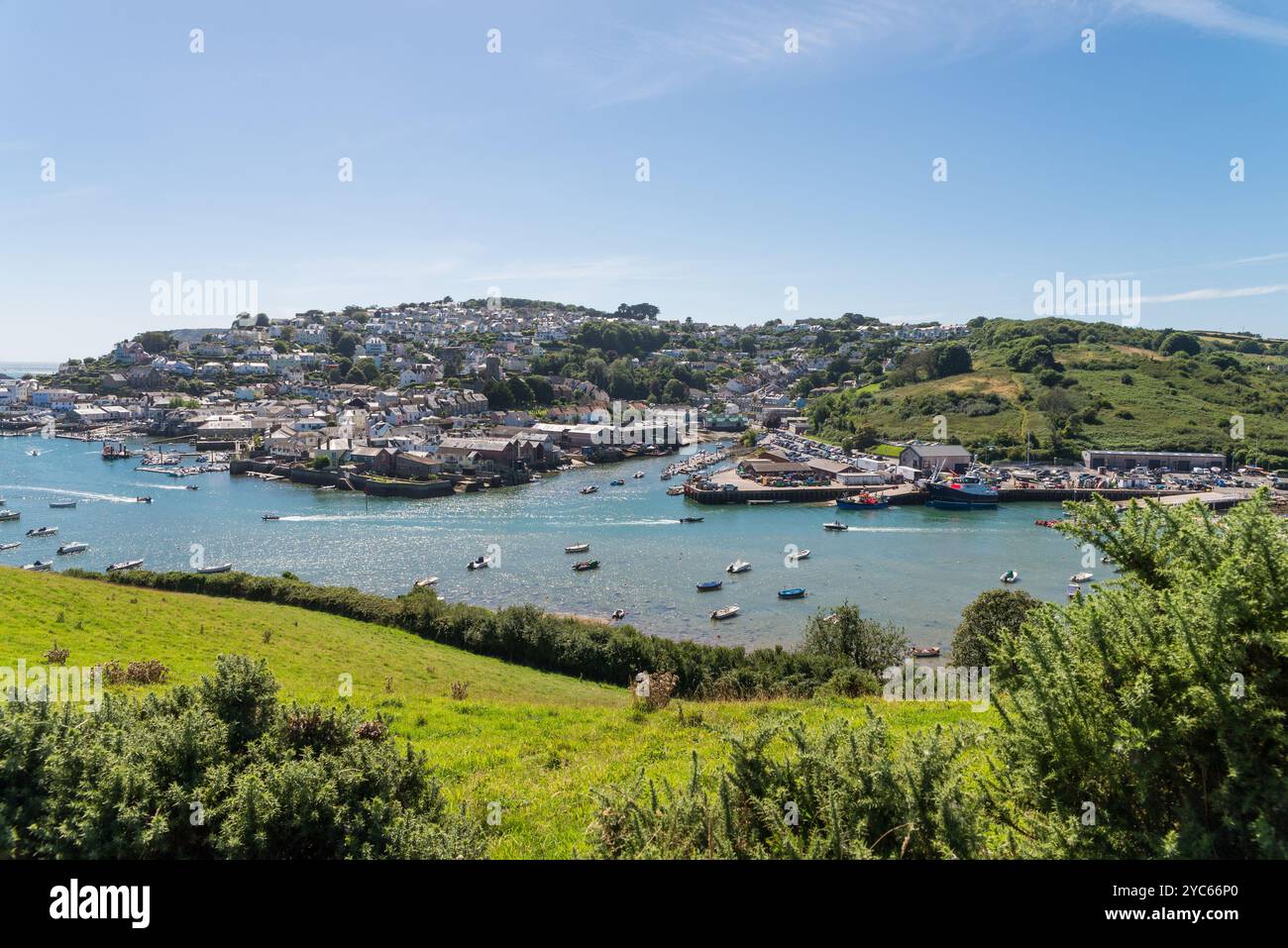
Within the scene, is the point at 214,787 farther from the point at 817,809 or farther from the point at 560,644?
the point at 560,644

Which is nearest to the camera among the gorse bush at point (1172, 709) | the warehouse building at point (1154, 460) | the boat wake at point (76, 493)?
the gorse bush at point (1172, 709)

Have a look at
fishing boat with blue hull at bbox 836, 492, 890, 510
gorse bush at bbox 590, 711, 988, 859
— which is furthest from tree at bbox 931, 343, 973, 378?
gorse bush at bbox 590, 711, 988, 859

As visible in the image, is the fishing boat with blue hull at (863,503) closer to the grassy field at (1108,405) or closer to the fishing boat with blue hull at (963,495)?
the fishing boat with blue hull at (963,495)

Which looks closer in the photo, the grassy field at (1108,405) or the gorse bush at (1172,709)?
the gorse bush at (1172,709)

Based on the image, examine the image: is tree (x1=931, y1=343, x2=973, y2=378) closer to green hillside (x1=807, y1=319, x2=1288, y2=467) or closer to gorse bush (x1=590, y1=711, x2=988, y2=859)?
green hillside (x1=807, y1=319, x2=1288, y2=467)

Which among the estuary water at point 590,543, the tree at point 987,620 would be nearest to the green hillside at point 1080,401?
the estuary water at point 590,543
